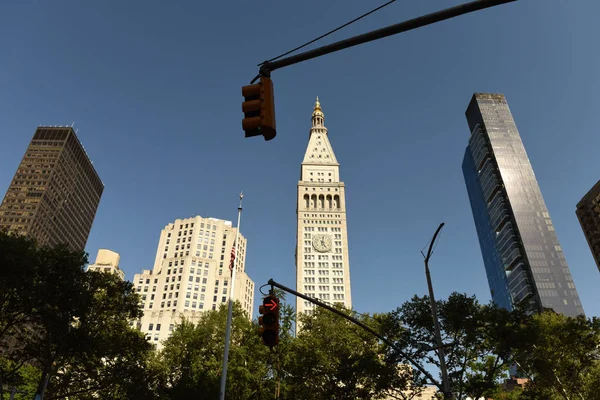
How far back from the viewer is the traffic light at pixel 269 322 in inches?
418

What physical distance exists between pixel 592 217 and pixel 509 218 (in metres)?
47.6

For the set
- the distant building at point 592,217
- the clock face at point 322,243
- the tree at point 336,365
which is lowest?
the tree at point 336,365

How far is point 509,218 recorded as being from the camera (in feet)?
469

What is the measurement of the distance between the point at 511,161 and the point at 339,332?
444ft

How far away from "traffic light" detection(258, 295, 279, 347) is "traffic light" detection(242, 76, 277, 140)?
5.07 m

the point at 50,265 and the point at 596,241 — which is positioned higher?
the point at 596,241

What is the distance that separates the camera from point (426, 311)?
32781 mm

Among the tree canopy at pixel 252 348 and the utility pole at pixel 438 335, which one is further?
the tree canopy at pixel 252 348

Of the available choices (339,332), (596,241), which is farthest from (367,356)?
(596,241)

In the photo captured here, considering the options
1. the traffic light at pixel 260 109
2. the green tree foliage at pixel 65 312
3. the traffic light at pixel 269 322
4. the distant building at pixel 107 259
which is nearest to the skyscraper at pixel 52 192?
the distant building at pixel 107 259

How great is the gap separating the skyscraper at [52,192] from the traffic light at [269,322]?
460 ft

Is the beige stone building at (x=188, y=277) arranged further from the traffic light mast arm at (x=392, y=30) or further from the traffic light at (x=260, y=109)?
the traffic light mast arm at (x=392, y=30)

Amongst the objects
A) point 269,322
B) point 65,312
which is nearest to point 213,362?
point 65,312

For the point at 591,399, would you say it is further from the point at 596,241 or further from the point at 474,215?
the point at 474,215
